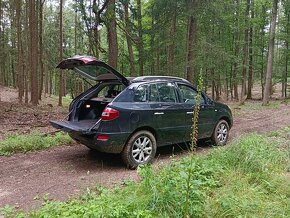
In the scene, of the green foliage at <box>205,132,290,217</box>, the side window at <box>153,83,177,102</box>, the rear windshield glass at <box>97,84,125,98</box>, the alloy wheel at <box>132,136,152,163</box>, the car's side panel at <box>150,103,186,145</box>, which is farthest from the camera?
the rear windshield glass at <box>97,84,125,98</box>

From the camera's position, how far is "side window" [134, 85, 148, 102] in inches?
228

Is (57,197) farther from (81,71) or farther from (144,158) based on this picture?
(81,71)

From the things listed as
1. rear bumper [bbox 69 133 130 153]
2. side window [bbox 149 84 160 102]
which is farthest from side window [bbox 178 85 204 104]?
rear bumper [bbox 69 133 130 153]

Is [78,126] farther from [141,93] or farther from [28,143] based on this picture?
[28,143]

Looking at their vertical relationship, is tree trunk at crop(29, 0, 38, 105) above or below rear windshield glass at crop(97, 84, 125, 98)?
above

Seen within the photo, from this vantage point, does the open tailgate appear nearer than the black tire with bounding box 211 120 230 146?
Yes

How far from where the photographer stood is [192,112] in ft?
22.1

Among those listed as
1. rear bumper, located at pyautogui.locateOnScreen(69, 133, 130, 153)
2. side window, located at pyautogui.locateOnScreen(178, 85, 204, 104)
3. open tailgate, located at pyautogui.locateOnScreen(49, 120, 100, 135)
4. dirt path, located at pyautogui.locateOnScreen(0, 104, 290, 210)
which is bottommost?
dirt path, located at pyautogui.locateOnScreen(0, 104, 290, 210)

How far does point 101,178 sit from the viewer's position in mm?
5105

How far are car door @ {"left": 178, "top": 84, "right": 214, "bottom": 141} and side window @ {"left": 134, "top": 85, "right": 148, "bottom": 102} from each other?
1089mm

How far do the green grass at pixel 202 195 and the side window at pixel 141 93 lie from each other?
1614 mm

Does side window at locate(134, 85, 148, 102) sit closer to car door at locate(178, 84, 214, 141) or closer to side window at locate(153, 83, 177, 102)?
side window at locate(153, 83, 177, 102)

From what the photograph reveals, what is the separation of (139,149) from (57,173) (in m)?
1.65

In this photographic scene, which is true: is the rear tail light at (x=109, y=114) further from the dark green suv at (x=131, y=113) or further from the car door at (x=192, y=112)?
the car door at (x=192, y=112)
